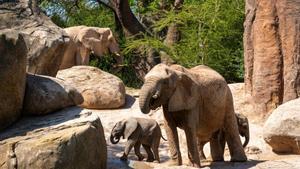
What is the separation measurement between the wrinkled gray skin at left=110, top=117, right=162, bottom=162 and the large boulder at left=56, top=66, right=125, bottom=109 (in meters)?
3.10

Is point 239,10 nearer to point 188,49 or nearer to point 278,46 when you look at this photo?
point 188,49

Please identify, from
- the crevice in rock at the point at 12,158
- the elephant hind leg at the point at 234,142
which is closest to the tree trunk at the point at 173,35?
the elephant hind leg at the point at 234,142

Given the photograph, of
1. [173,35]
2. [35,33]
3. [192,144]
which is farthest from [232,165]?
[173,35]

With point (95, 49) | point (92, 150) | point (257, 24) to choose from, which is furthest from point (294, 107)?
point (95, 49)

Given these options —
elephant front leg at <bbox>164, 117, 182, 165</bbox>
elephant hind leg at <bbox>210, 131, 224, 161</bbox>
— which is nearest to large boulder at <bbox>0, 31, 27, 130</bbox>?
elephant front leg at <bbox>164, 117, 182, 165</bbox>

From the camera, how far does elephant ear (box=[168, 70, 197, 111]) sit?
6305 millimetres

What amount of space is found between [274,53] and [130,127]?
146 inches

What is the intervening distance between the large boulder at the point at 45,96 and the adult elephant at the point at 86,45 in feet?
26.2

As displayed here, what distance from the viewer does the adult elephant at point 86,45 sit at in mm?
14547

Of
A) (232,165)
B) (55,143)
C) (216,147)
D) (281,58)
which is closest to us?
(55,143)

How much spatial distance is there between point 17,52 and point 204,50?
30.8ft

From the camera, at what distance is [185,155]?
9.01m

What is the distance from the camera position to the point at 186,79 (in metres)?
6.48

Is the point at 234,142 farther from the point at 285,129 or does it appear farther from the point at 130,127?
the point at 130,127
